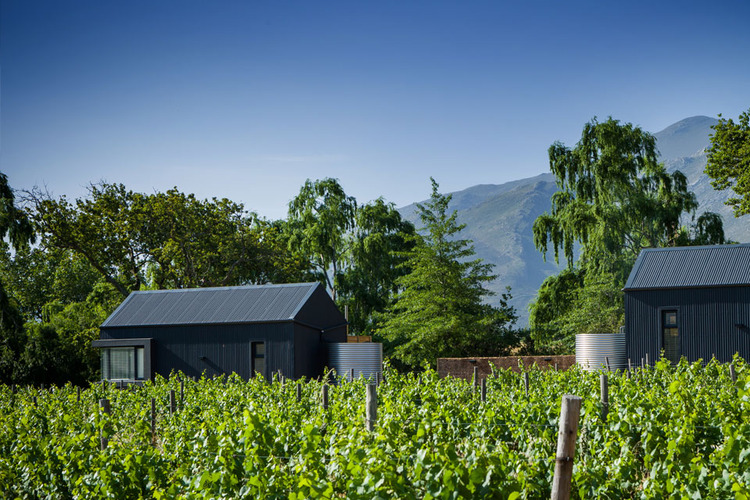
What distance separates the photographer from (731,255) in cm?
2248

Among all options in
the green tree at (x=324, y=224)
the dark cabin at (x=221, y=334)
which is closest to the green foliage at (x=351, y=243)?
the green tree at (x=324, y=224)

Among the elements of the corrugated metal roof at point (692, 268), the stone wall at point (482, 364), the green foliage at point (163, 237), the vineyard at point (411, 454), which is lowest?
the stone wall at point (482, 364)

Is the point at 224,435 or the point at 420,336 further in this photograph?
the point at 420,336

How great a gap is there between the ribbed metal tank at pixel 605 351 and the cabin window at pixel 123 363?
47.8 ft

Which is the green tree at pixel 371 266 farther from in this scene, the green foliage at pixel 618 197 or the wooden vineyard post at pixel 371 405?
the wooden vineyard post at pixel 371 405

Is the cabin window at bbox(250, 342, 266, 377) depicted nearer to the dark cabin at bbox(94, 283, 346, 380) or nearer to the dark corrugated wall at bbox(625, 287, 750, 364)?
the dark cabin at bbox(94, 283, 346, 380)

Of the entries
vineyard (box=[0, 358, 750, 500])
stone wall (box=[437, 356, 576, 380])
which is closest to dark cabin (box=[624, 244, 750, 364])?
stone wall (box=[437, 356, 576, 380])

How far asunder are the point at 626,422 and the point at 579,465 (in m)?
1.51

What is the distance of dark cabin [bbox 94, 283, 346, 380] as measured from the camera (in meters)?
25.3

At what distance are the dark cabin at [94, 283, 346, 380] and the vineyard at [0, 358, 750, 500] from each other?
43.0 feet

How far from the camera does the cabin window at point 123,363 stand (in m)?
26.5

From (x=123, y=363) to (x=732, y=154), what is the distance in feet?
70.2

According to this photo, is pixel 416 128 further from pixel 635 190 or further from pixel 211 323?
pixel 211 323

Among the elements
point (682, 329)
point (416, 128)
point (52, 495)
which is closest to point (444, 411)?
point (52, 495)
